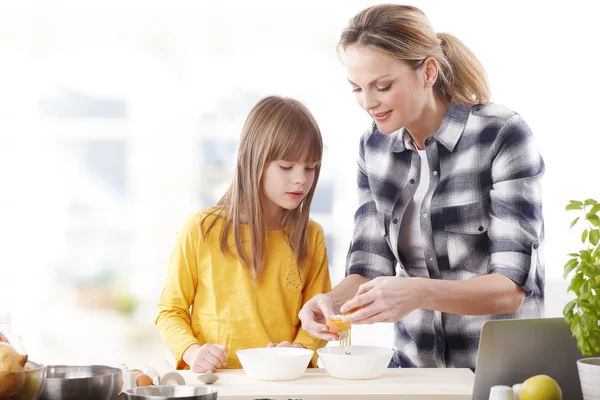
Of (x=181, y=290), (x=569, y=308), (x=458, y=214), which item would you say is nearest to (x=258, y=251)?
(x=181, y=290)

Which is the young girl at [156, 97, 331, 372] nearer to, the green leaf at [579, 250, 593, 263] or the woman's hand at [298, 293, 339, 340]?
the woman's hand at [298, 293, 339, 340]

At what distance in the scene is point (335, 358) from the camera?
1.63m

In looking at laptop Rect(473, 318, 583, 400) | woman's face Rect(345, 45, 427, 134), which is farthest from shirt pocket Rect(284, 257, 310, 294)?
laptop Rect(473, 318, 583, 400)

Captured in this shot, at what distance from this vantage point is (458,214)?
2.00 metres

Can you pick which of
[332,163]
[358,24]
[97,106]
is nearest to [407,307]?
[358,24]

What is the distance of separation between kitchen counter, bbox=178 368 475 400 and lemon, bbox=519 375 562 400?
0.95 ft

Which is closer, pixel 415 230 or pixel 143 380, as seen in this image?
pixel 143 380

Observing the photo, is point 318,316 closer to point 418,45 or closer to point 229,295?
point 229,295

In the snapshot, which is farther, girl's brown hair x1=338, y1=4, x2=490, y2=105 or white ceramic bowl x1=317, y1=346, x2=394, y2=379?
girl's brown hair x1=338, y1=4, x2=490, y2=105

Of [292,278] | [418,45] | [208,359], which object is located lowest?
[208,359]

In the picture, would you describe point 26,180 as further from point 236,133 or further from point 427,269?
point 427,269

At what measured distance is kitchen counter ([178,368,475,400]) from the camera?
149 cm

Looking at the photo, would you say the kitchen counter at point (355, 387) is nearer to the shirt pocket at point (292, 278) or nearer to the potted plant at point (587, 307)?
the potted plant at point (587, 307)

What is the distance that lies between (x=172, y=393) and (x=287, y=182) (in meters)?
1.15
